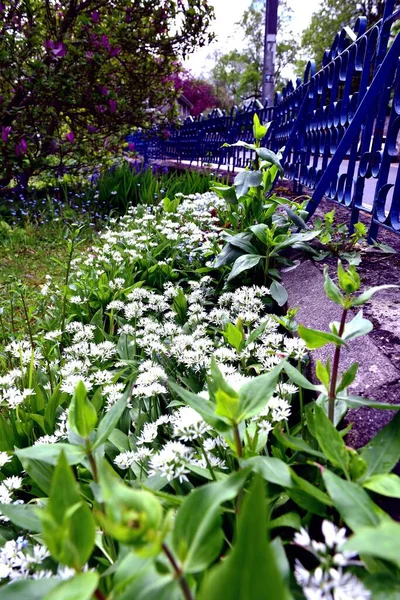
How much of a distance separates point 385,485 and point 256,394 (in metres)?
0.25

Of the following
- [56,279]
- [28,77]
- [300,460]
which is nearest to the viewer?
[300,460]

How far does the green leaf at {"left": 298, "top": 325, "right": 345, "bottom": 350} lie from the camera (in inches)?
33.1

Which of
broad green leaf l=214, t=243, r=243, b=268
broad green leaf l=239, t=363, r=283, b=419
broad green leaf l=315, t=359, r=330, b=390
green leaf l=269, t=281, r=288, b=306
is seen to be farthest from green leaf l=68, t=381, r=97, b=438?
broad green leaf l=214, t=243, r=243, b=268

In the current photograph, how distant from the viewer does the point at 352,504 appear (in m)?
0.62

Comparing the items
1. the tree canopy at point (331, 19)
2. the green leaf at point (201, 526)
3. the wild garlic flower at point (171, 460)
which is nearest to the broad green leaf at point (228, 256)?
the wild garlic flower at point (171, 460)

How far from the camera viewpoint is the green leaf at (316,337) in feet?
2.76

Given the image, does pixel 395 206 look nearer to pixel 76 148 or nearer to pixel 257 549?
pixel 257 549

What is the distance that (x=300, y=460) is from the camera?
41.8 inches

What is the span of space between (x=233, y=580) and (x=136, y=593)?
0.14 metres

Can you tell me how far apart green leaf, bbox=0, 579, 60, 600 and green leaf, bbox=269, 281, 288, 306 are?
149cm

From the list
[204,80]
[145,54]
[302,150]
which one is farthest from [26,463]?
[204,80]

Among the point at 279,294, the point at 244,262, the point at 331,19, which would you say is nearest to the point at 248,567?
the point at 279,294

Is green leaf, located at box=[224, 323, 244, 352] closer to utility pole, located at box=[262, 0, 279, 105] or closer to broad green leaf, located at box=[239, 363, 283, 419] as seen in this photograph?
broad green leaf, located at box=[239, 363, 283, 419]

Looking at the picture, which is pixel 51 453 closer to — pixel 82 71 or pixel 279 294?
pixel 279 294
